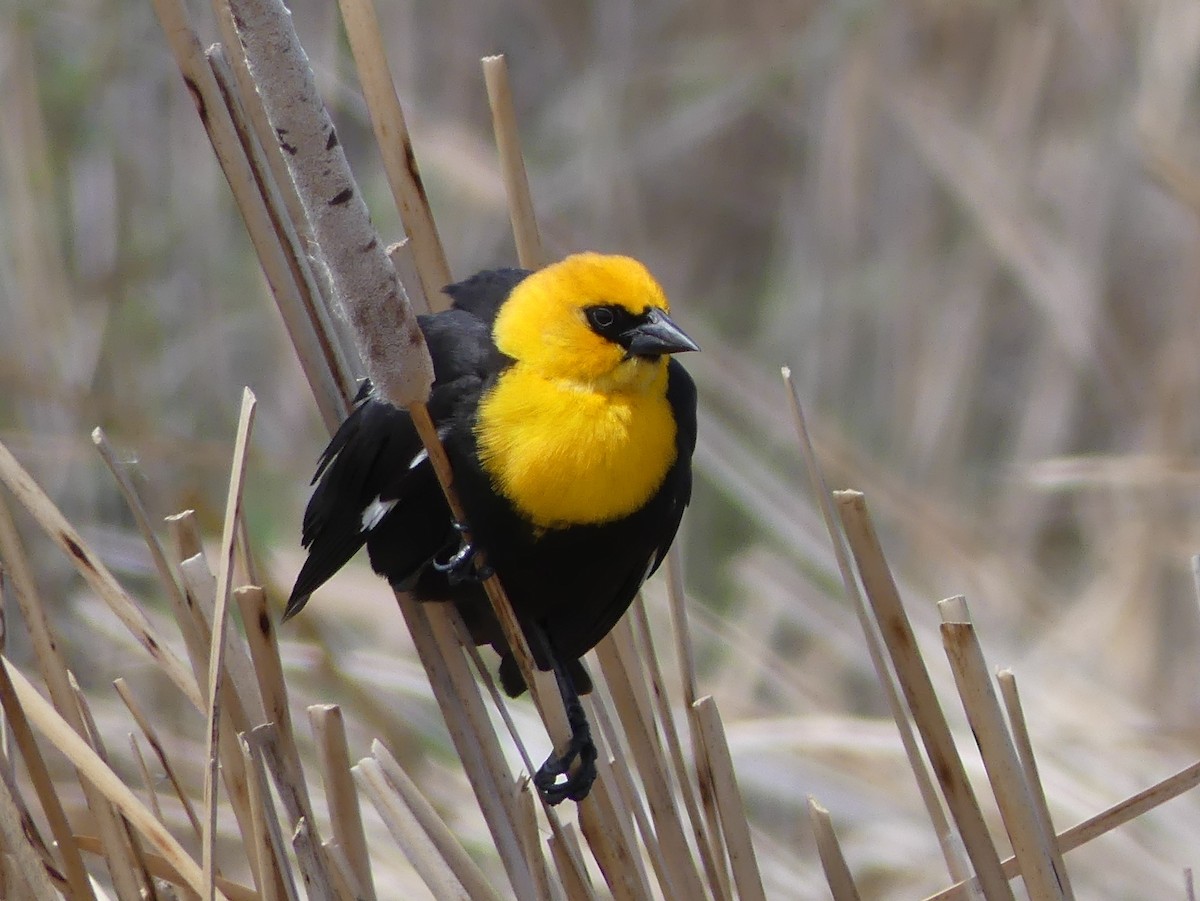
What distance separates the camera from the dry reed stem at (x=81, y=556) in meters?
1.32

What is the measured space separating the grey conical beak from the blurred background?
0.98m

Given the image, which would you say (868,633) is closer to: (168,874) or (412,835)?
(412,835)

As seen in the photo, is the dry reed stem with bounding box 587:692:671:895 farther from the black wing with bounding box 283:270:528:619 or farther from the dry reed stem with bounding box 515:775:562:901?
the black wing with bounding box 283:270:528:619

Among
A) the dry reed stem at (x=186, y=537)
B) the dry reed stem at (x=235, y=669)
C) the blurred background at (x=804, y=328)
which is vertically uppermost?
the dry reed stem at (x=186, y=537)

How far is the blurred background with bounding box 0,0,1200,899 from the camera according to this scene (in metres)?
2.89

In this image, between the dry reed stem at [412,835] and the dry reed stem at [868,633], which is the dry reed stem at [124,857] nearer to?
the dry reed stem at [412,835]

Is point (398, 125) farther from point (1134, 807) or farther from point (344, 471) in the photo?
point (1134, 807)

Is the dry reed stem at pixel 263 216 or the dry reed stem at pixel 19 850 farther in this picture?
the dry reed stem at pixel 263 216

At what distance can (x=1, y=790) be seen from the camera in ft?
4.01

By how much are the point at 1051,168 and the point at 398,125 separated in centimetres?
296

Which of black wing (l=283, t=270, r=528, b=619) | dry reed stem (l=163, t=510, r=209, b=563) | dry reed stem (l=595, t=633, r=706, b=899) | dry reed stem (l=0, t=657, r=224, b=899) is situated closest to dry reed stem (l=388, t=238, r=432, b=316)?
black wing (l=283, t=270, r=528, b=619)

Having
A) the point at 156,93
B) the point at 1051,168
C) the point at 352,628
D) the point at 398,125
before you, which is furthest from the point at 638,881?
the point at 1051,168

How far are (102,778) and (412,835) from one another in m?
0.28

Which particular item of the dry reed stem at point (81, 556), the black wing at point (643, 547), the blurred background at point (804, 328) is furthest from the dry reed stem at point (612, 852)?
the blurred background at point (804, 328)
